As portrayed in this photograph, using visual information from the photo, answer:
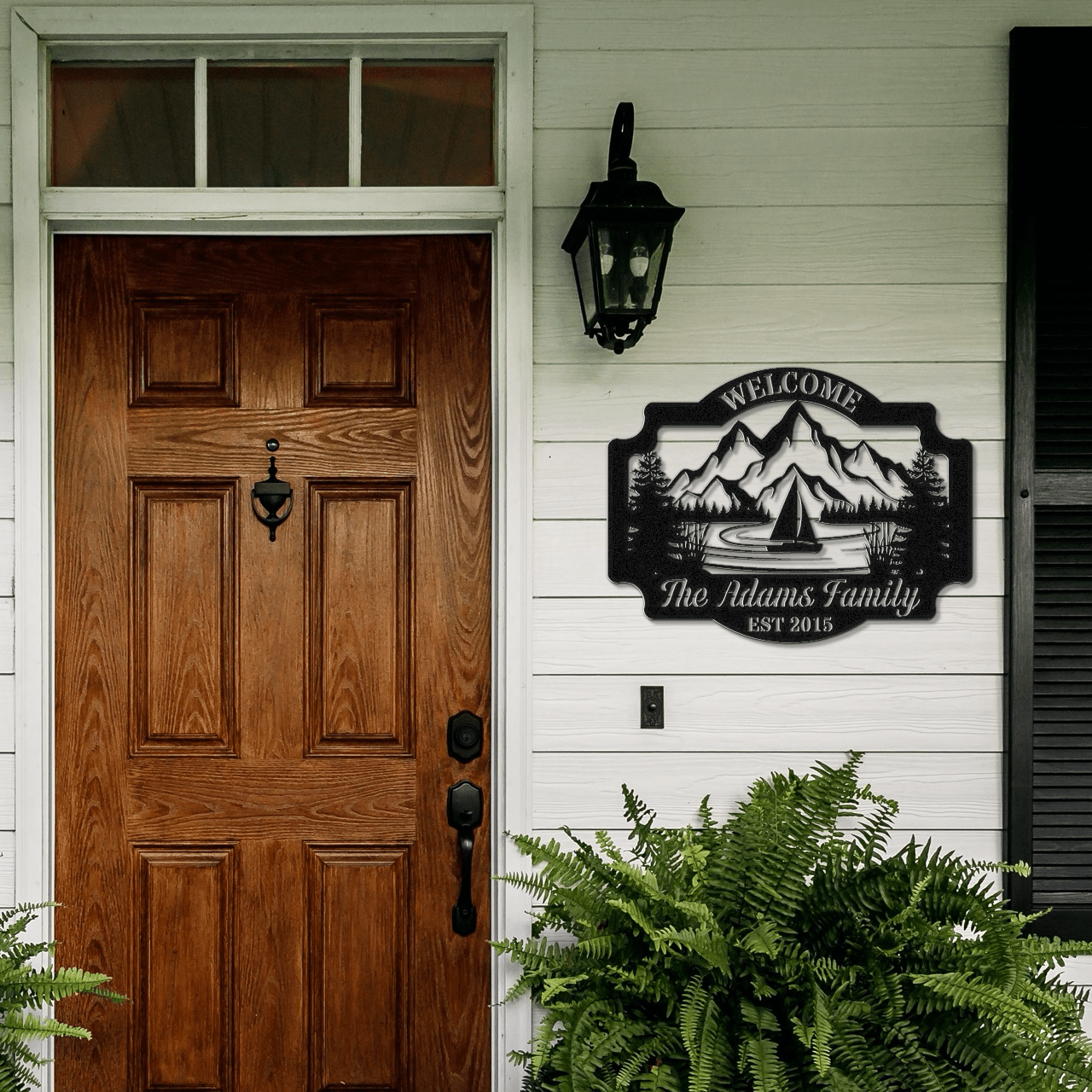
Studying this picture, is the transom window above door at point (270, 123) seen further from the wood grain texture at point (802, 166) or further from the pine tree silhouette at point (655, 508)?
the pine tree silhouette at point (655, 508)

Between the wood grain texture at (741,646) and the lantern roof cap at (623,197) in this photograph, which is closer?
the lantern roof cap at (623,197)

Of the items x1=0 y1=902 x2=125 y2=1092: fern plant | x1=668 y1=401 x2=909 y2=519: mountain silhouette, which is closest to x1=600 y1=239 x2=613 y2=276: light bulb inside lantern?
x1=668 y1=401 x2=909 y2=519: mountain silhouette

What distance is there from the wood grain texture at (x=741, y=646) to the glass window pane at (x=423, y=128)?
0.93 meters

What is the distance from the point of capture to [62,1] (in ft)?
6.50

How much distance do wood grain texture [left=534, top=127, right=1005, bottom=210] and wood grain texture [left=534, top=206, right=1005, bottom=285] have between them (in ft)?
0.08

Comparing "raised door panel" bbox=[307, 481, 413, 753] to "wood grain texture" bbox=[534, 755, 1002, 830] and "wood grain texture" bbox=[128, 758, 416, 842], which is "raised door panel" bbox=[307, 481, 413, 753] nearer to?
"wood grain texture" bbox=[128, 758, 416, 842]

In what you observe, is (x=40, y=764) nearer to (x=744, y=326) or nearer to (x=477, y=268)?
(x=477, y=268)

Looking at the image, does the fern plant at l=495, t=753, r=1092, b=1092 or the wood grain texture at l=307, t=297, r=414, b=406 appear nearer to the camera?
the fern plant at l=495, t=753, r=1092, b=1092

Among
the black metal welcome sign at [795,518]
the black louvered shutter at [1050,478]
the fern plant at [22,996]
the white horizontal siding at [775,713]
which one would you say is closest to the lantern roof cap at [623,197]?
the black metal welcome sign at [795,518]

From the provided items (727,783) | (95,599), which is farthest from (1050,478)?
(95,599)

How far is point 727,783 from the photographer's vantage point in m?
2.00

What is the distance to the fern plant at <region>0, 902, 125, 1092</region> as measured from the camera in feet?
5.65

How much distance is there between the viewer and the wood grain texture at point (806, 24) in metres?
1.99

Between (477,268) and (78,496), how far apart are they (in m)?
0.97
